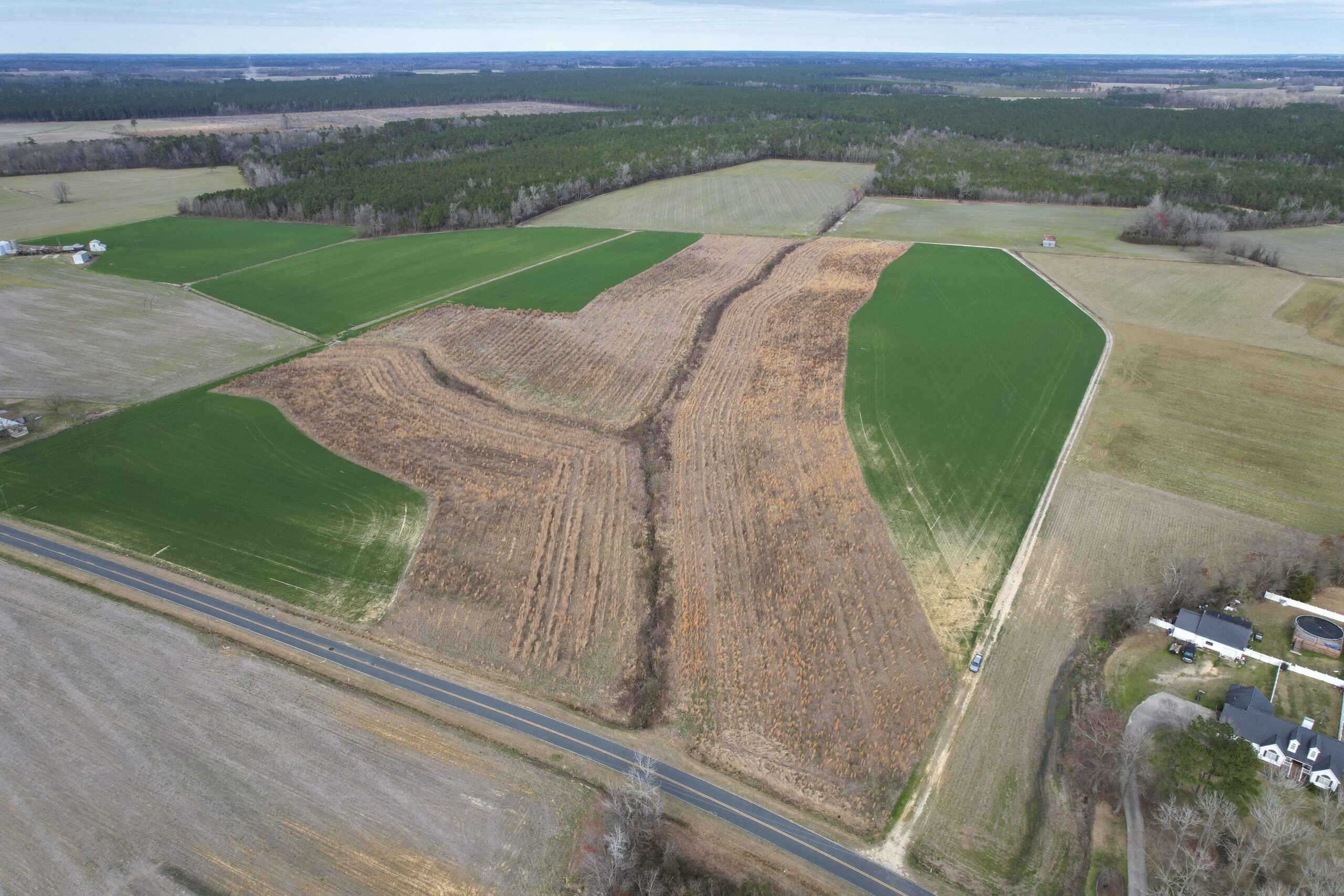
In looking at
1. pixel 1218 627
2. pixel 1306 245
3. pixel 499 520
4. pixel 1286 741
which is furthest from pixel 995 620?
pixel 1306 245

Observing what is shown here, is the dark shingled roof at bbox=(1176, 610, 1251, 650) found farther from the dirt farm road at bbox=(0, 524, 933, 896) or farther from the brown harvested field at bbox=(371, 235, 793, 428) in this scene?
the brown harvested field at bbox=(371, 235, 793, 428)

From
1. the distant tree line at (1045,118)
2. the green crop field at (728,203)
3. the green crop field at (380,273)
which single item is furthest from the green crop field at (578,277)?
the distant tree line at (1045,118)

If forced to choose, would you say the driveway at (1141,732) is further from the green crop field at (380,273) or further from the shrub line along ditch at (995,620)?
the green crop field at (380,273)

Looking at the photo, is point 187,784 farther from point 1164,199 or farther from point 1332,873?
point 1164,199

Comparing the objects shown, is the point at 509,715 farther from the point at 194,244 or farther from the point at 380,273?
the point at 194,244

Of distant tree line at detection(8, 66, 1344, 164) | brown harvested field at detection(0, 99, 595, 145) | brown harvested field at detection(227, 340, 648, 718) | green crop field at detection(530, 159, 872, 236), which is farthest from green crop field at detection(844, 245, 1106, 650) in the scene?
brown harvested field at detection(0, 99, 595, 145)

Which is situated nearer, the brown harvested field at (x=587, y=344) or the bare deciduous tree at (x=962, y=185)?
the brown harvested field at (x=587, y=344)
